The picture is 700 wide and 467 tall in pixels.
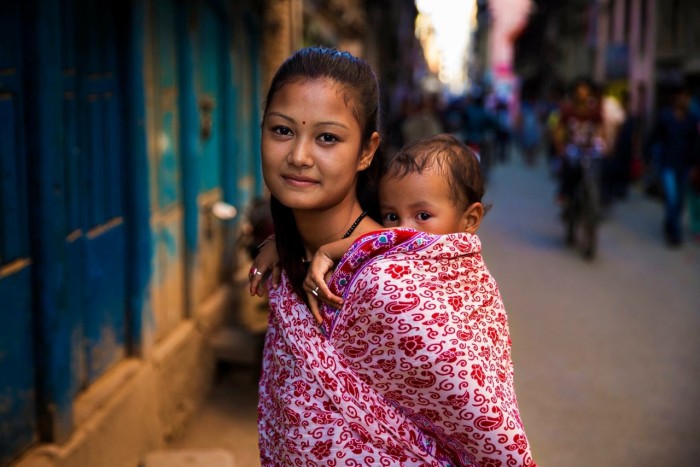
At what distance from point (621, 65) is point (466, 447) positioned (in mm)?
26597

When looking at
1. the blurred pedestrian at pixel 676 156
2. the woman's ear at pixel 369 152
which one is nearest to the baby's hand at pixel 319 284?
the woman's ear at pixel 369 152

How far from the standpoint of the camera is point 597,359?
6.41 meters

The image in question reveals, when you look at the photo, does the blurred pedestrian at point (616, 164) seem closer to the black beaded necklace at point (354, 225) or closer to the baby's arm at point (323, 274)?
the black beaded necklace at point (354, 225)

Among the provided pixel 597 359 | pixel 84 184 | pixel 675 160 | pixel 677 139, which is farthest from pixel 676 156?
pixel 84 184

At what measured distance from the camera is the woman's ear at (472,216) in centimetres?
204

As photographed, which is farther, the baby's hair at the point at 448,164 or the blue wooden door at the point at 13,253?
the blue wooden door at the point at 13,253

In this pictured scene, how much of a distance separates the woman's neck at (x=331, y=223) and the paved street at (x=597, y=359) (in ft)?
9.86

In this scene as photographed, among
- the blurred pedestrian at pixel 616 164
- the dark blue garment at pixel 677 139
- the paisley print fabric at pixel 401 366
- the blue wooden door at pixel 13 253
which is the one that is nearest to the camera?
the paisley print fabric at pixel 401 366

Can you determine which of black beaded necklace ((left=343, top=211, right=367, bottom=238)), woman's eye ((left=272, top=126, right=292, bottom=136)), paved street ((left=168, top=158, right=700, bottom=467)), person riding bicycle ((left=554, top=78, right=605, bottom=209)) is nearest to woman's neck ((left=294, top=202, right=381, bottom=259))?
black beaded necklace ((left=343, top=211, right=367, bottom=238))

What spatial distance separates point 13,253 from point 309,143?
6.10ft

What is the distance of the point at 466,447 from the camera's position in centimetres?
182

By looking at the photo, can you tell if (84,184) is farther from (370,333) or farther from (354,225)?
(370,333)

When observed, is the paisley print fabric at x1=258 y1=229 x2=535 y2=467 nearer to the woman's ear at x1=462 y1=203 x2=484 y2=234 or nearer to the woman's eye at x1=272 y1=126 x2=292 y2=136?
the woman's ear at x1=462 y1=203 x2=484 y2=234

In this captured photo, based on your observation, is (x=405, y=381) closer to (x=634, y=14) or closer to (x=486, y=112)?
(x=486, y=112)
